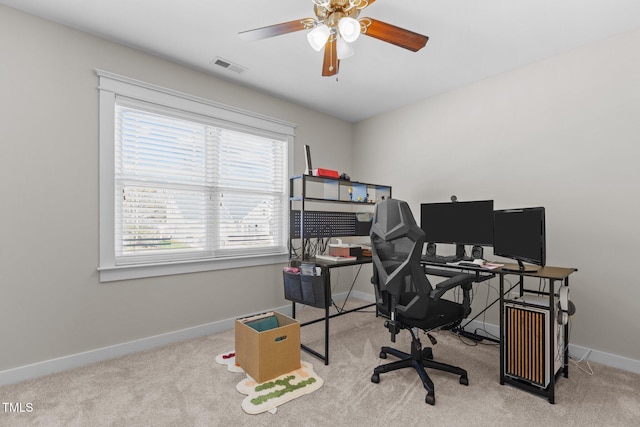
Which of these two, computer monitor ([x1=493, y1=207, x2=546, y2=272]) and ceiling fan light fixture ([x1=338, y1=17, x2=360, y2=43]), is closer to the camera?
ceiling fan light fixture ([x1=338, y1=17, x2=360, y2=43])

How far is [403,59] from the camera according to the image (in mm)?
2799

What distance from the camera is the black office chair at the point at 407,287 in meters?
1.95

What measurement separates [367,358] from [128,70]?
10.5 ft

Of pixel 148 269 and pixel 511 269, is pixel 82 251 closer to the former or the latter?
pixel 148 269

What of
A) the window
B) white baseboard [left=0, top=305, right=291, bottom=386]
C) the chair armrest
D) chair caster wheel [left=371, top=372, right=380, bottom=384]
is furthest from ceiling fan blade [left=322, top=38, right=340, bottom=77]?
white baseboard [left=0, top=305, right=291, bottom=386]

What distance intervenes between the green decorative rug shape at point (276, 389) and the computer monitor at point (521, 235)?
68.5 inches

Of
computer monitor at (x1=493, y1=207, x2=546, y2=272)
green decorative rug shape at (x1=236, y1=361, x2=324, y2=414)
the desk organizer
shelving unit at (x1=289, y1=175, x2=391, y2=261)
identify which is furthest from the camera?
shelving unit at (x1=289, y1=175, x2=391, y2=261)

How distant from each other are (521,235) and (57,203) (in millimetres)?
3533

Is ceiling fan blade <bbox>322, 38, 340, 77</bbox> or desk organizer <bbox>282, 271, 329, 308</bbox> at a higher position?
ceiling fan blade <bbox>322, 38, 340, 77</bbox>

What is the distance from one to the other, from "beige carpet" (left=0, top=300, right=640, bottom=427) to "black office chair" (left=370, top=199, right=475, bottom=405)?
0.15 m

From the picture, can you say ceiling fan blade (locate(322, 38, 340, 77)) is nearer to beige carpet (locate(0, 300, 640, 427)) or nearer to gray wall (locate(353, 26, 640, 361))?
gray wall (locate(353, 26, 640, 361))

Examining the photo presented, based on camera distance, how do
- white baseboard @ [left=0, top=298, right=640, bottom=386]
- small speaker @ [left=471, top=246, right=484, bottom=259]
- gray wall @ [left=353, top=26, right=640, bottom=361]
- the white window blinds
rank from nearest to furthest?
white baseboard @ [left=0, top=298, right=640, bottom=386] → gray wall @ [left=353, top=26, right=640, bottom=361] → the white window blinds → small speaker @ [left=471, top=246, right=484, bottom=259]

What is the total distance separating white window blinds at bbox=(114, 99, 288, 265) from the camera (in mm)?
2654

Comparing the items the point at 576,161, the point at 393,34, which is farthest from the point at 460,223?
the point at 393,34
